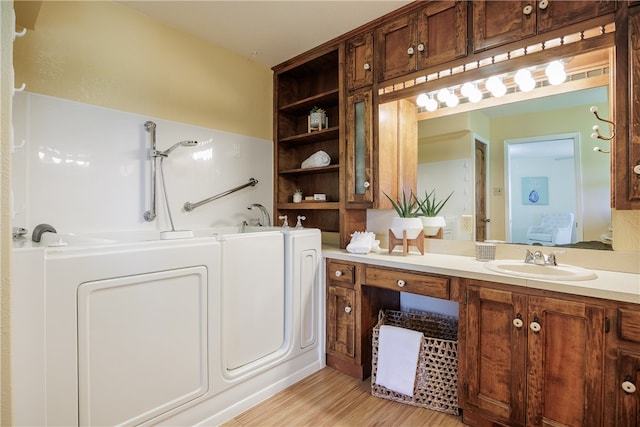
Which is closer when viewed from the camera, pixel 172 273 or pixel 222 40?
pixel 172 273

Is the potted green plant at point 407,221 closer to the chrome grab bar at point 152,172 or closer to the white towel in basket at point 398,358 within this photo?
the white towel in basket at point 398,358

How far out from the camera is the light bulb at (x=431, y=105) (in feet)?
7.22

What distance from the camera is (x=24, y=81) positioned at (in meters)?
1.67

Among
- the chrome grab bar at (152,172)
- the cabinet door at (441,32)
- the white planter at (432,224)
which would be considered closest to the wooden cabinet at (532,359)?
the white planter at (432,224)

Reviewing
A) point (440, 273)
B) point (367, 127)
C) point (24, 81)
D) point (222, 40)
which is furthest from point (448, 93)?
point (24, 81)

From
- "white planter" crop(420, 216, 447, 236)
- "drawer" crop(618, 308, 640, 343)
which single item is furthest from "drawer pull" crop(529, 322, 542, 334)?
"white planter" crop(420, 216, 447, 236)

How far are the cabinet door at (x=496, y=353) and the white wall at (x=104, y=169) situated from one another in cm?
190

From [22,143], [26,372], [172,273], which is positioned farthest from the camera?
[22,143]

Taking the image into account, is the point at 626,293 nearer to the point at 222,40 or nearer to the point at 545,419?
the point at 545,419

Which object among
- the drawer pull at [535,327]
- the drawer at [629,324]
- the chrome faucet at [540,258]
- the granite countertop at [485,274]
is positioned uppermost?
the chrome faucet at [540,258]

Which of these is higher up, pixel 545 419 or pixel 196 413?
pixel 545 419

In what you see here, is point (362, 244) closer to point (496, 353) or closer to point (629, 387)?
point (496, 353)

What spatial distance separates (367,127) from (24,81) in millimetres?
2001

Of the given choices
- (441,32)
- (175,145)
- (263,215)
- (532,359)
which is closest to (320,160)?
(263,215)
